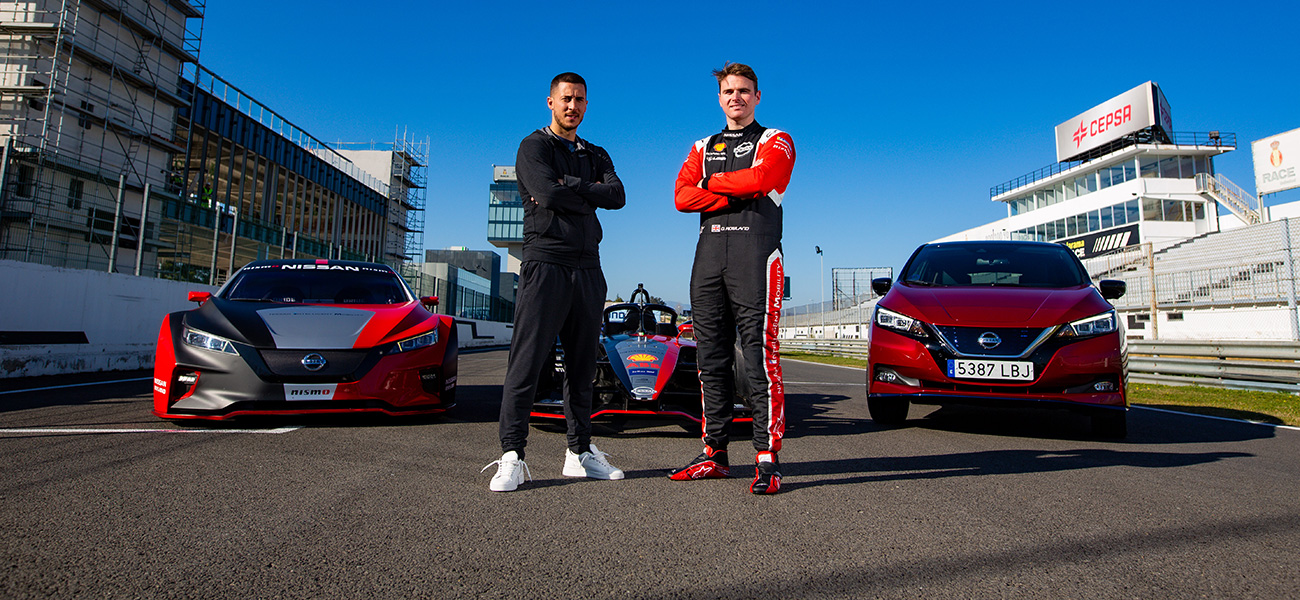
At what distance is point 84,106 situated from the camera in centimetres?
2381

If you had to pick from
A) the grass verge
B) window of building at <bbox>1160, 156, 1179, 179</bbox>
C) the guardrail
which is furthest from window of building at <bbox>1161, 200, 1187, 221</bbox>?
the grass verge

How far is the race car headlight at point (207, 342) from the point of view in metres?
4.13

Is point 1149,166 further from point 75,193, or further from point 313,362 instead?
point 75,193

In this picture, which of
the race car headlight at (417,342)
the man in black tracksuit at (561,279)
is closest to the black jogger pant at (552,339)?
the man in black tracksuit at (561,279)

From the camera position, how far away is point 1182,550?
2.05m

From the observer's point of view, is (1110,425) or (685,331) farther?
(685,331)

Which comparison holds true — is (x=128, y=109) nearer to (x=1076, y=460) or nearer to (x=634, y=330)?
(x=634, y=330)

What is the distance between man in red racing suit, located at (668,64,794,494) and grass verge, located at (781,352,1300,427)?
213 inches

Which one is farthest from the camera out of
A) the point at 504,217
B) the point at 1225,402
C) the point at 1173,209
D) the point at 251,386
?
the point at 504,217

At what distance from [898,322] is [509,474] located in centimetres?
295

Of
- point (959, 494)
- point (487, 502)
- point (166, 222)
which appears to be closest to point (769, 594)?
point (487, 502)

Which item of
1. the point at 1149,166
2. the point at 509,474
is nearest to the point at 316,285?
the point at 509,474

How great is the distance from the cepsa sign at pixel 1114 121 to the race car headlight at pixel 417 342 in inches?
1912

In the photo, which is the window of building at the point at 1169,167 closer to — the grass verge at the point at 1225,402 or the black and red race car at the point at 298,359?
the grass verge at the point at 1225,402
